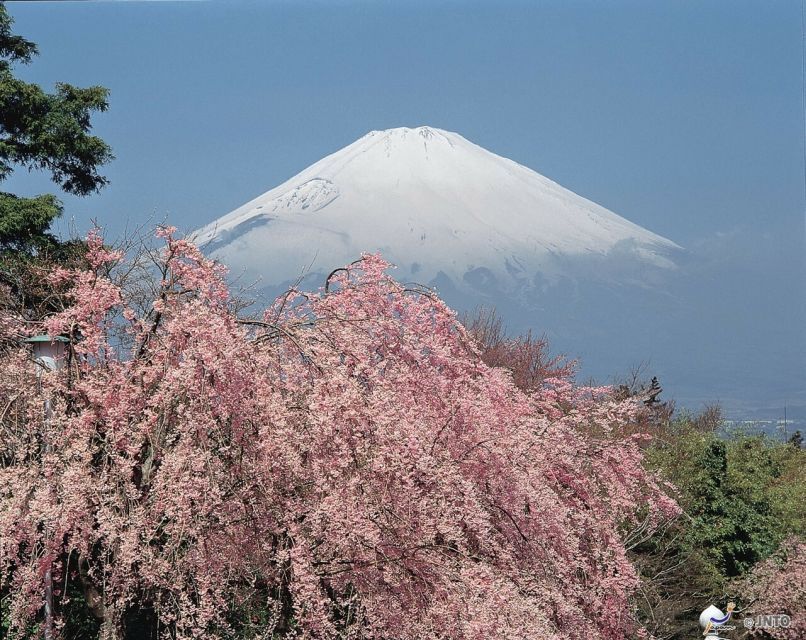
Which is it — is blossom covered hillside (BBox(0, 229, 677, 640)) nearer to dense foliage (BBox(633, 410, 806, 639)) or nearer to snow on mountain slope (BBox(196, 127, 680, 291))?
dense foliage (BBox(633, 410, 806, 639))

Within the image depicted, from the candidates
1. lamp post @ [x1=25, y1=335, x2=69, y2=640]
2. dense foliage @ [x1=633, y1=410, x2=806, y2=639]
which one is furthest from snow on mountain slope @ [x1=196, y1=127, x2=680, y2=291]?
lamp post @ [x1=25, y1=335, x2=69, y2=640]

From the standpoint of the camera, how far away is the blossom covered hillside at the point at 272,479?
17.9 ft

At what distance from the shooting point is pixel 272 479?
5711 millimetres

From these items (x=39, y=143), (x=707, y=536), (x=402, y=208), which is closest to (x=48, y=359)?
(x=707, y=536)

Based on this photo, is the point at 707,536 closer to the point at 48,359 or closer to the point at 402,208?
the point at 48,359

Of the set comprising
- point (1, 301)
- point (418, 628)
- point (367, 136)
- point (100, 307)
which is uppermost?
point (367, 136)

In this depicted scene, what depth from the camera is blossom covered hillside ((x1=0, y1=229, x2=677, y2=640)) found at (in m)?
5.45

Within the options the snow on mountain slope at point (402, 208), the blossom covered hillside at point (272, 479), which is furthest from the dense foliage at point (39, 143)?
the snow on mountain slope at point (402, 208)

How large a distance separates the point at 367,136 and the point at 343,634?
17542 cm

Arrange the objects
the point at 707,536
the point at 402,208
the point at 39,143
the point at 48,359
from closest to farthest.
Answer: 1. the point at 48,359
2. the point at 707,536
3. the point at 39,143
4. the point at 402,208

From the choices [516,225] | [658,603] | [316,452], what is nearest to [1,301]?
[316,452]

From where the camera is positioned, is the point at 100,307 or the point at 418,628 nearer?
the point at 418,628

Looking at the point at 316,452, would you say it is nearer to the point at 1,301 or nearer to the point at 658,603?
A: the point at 658,603

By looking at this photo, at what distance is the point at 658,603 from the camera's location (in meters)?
9.43
